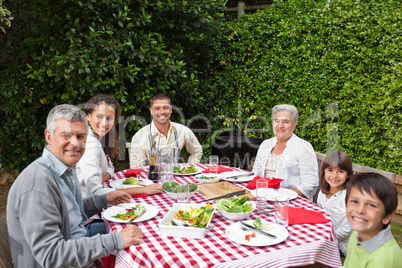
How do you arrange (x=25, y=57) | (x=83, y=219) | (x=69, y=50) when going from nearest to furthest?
(x=83, y=219) → (x=69, y=50) → (x=25, y=57)

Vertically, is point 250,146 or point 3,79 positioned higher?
point 3,79

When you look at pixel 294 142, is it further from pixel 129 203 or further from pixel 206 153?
pixel 206 153

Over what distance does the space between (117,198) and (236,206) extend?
815mm

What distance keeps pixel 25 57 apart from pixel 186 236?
444 centimetres

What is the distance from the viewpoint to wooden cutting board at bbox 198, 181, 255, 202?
222 centimetres

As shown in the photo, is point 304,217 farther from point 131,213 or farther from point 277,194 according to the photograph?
point 131,213

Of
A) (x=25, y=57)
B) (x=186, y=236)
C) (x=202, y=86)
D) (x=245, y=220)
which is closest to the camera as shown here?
(x=186, y=236)

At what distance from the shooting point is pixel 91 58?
406 centimetres

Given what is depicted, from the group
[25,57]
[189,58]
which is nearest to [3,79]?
[25,57]

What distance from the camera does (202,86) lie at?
18.2 ft

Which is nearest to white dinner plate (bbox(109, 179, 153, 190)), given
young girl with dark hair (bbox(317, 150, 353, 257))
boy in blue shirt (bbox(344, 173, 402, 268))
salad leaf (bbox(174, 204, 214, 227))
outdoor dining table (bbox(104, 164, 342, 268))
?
outdoor dining table (bbox(104, 164, 342, 268))

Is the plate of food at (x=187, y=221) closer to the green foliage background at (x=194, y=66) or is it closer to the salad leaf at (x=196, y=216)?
the salad leaf at (x=196, y=216)

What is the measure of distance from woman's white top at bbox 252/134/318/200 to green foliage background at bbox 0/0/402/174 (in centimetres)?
161

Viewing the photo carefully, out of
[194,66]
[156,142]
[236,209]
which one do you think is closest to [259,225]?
[236,209]
